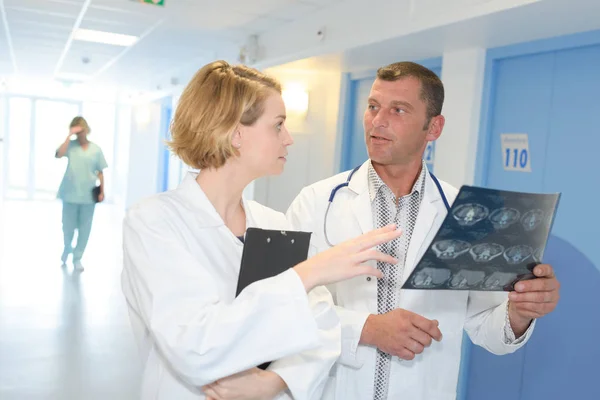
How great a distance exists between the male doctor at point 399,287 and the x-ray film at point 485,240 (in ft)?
0.75

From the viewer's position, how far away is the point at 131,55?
757 centimetres

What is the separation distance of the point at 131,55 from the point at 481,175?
5.50 metres

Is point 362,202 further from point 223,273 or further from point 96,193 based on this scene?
point 96,193

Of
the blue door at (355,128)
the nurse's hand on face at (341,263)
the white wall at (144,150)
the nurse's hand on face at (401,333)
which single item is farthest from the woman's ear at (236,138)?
the white wall at (144,150)

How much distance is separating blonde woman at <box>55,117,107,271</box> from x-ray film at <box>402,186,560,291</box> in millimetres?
5668

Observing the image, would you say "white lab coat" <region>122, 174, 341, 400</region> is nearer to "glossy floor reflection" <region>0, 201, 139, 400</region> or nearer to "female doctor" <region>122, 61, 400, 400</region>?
"female doctor" <region>122, 61, 400, 400</region>

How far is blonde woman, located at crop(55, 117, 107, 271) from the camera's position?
21.0ft

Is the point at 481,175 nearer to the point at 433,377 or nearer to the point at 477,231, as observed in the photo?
the point at 433,377

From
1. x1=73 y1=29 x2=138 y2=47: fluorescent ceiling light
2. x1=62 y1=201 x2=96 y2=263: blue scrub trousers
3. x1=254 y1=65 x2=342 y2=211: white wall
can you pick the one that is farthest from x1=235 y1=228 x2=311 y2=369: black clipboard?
x1=62 y1=201 x2=96 y2=263: blue scrub trousers

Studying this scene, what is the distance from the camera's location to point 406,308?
67.8 inches

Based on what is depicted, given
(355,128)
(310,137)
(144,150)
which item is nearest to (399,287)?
(355,128)

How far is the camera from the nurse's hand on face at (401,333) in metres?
1.55

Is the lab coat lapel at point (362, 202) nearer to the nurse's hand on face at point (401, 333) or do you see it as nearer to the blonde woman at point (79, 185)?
the nurse's hand on face at point (401, 333)

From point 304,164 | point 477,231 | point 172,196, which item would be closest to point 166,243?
point 172,196
